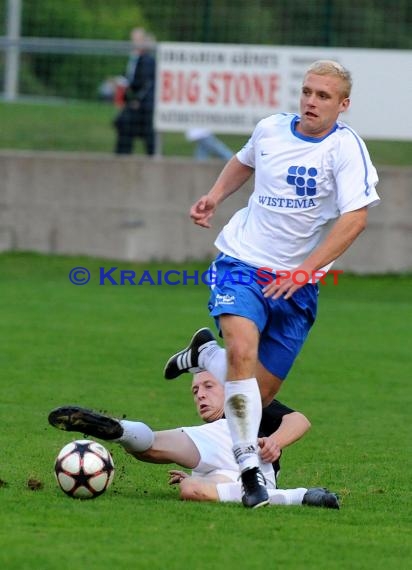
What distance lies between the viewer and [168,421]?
8.91m

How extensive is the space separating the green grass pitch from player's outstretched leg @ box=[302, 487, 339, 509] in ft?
0.26

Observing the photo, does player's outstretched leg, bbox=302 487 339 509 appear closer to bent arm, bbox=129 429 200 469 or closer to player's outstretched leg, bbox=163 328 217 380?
bent arm, bbox=129 429 200 469

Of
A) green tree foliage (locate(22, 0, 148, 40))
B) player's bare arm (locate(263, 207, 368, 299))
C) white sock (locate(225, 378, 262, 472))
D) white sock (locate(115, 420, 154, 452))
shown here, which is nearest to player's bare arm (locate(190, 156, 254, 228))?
player's bare arm (locate(263, 207, 368, 299))

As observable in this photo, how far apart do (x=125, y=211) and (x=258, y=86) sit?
7.61ft

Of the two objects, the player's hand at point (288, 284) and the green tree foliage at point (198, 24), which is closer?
the player's hand at point (288, 284)

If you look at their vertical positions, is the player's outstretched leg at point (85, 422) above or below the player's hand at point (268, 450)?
above

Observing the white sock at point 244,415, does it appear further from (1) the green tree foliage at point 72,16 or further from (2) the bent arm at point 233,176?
(1) the green tree foliage at point 72,16

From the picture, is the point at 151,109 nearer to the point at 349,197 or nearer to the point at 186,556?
the point at 349,197

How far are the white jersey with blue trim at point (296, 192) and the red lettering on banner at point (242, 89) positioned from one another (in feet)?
33.6

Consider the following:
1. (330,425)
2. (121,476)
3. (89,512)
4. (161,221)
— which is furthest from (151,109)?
(89,512)

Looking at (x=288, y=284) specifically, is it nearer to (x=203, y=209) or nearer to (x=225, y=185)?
(x=203, y=209)

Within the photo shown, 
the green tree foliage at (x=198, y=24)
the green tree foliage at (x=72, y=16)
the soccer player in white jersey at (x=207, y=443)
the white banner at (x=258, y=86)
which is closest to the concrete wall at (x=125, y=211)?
the white banner at (x=258, y=86)

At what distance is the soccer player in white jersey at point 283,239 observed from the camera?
6371mm

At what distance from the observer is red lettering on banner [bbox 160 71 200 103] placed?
1725 centimetres
